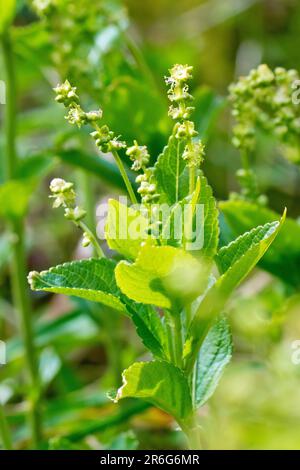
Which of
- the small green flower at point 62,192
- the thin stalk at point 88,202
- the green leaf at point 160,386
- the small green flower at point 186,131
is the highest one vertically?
the thin stalk at point 88,202

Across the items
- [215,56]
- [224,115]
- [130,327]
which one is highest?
[215,56]

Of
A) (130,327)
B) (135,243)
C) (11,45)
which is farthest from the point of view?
(130,327)

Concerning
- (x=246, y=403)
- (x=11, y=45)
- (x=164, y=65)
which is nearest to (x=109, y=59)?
(x=11, y=45)

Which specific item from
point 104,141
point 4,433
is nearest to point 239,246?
point 104,141

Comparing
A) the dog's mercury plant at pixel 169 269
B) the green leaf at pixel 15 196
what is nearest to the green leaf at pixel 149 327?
the dog's mercury plant at pixel 169 269

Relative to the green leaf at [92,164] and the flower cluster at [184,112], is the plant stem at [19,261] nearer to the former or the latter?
the green leaf at [92,164]

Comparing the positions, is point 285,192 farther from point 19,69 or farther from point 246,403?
point 246,403

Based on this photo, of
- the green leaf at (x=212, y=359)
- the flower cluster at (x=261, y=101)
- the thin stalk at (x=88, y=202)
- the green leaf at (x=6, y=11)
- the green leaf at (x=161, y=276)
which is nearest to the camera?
the green leaf at (x=161, y=276)
